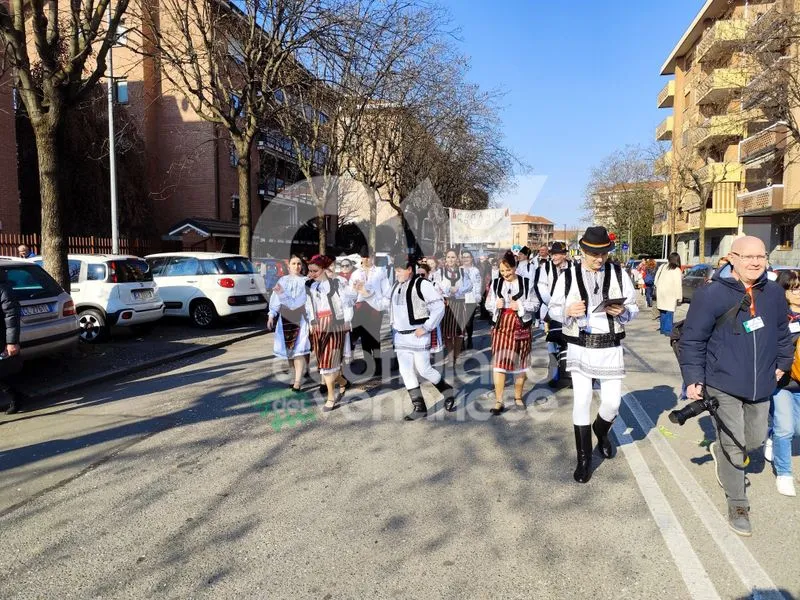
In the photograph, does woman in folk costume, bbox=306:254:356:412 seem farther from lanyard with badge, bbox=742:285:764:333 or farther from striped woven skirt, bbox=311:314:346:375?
lanyard with badge, bbox=742:285:764:333

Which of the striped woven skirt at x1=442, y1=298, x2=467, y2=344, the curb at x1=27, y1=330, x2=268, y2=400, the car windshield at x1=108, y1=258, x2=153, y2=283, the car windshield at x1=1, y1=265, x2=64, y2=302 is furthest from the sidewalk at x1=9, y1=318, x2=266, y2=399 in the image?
the striped woven skirt at x1=442, y1=298, x2=467, y2=344

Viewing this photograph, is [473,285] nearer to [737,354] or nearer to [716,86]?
[737,354]

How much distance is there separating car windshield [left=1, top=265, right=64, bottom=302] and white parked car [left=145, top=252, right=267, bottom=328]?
4.98 metres

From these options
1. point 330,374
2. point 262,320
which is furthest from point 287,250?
point 330,374

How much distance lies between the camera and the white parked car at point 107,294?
34.7 feet

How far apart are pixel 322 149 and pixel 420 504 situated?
20.9 metres

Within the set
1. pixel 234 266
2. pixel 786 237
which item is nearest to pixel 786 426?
pixel 234 266

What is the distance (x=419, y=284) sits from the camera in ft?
19.6

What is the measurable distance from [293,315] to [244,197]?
8.06 m

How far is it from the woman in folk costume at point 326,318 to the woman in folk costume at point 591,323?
9.35ft

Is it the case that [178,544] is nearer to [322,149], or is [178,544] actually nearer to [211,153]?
[322,149]

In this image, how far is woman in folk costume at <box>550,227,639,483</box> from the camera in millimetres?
4258

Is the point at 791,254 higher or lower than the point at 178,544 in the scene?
higher

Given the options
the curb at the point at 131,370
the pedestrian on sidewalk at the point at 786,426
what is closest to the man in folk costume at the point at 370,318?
the curb at the point at 131,370
